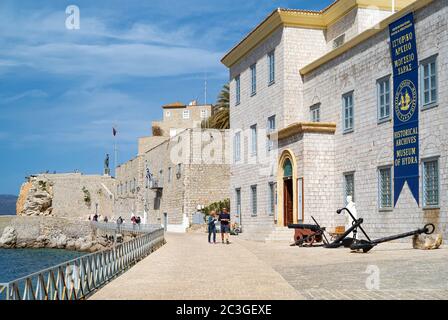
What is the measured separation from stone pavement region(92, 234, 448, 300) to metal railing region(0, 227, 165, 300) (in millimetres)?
355

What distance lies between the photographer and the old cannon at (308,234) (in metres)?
21.8

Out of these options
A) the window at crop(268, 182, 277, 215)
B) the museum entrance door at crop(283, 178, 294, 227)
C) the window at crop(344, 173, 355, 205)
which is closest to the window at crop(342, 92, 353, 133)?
the window at crop(344, 173, 355, 205)

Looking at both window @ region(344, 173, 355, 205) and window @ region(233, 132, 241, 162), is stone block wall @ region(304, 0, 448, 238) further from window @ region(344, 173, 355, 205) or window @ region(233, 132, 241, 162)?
window @ region(233, 132, 241, 162)

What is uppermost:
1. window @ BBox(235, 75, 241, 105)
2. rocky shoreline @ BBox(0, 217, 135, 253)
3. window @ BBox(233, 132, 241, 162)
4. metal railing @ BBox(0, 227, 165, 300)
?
window @ BBox(235, 75, 241, 105)

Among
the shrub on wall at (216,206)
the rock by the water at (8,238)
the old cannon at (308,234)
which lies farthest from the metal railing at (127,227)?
the old cannon at (308,234)

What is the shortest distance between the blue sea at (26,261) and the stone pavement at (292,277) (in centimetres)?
2437

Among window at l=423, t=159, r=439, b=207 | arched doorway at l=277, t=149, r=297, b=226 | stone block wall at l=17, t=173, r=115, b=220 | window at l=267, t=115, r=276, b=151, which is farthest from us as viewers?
stone block wall at l=17, t=173, r=115, b=220

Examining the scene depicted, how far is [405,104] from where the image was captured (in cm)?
2106

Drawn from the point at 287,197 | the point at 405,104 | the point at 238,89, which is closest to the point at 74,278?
the point at 405,104

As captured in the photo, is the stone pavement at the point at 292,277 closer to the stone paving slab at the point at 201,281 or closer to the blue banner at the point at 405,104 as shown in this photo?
the stone paving slab at the point at 201,281

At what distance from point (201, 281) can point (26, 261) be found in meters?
44.3

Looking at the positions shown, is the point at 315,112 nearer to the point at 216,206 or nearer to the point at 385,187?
the point at 385,187

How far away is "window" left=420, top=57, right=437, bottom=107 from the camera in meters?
19.7

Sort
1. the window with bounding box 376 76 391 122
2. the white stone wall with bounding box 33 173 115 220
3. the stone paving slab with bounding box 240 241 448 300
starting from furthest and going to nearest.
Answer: the white stone wall with bounding box 33 173 115 220 < the window with bounding box 376 76 391 122 < the stone paving slab with bounding box 240 241 448 300
